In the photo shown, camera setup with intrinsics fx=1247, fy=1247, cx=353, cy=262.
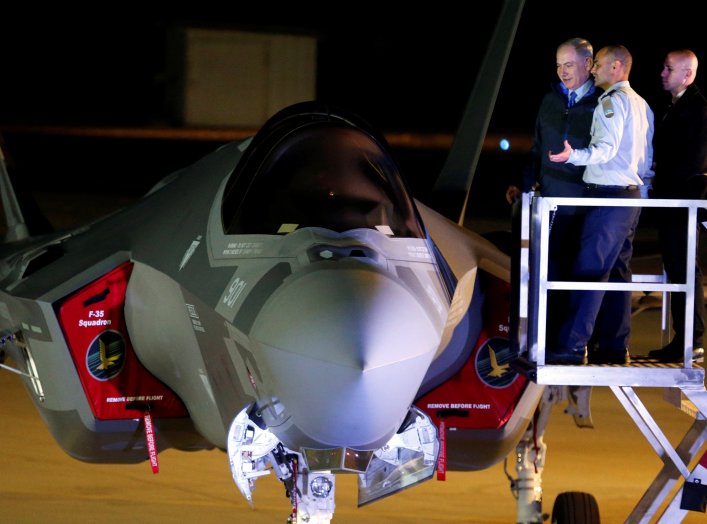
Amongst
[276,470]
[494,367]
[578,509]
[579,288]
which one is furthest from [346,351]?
[578,509]

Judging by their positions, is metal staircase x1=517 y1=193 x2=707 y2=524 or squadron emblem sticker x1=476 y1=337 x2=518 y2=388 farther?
squadron emblem sticker x1=476 y1=337 x2=518 y2=388

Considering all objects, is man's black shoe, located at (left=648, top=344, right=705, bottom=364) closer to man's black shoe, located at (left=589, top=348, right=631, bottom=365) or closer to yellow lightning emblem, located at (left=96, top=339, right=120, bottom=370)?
man's black shoe, located at (left=589, top=348, right=631, bottom=365)

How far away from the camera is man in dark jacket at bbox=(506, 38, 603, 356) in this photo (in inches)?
245

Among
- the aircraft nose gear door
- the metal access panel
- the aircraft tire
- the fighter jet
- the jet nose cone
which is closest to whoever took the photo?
the jet nose cone

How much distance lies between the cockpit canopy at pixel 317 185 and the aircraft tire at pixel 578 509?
308cm

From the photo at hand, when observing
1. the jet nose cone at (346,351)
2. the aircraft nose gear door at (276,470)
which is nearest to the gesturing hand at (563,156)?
the jet nose cone at (346,351)

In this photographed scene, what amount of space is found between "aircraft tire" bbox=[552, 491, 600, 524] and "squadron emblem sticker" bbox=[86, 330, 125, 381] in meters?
3.24

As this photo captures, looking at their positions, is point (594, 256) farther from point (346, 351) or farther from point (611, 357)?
point (346, 351)

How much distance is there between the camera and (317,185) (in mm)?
5527

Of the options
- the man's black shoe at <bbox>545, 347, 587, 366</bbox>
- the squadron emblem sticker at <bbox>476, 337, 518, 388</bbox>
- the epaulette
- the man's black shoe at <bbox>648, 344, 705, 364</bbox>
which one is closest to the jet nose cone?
the man's black shoe at <bbox>545, 347, 587, 366</bbox>

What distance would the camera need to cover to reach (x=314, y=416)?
4.39m

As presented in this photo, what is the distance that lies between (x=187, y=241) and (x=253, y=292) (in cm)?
108

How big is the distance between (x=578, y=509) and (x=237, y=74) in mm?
40834

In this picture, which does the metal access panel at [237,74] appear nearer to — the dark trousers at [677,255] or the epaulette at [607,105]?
the dark trousers at [677,255]
